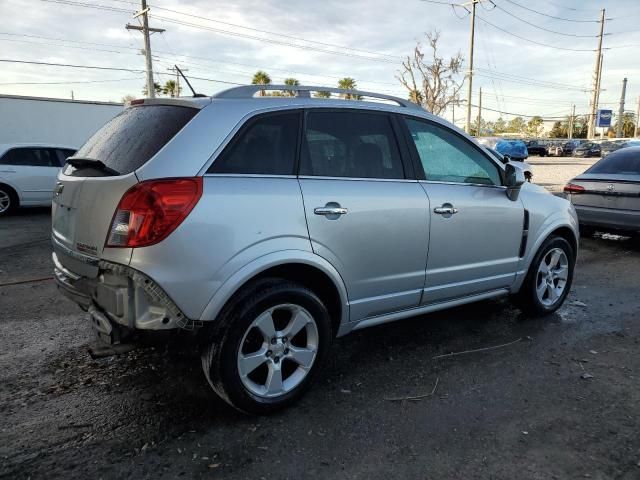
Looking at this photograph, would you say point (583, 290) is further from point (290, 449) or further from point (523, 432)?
point (290, 449)

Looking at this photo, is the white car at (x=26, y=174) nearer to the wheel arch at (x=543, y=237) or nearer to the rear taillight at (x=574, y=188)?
the wheel arch at (x=543, y=237)

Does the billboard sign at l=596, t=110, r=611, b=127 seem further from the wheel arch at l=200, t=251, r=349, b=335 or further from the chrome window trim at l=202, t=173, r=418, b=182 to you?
the wheel arch at l=200, t=251, r=349, b=335

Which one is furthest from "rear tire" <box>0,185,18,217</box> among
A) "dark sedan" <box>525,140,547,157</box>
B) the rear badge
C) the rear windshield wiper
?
"dark sedan" <box>525,140,547,157</box>

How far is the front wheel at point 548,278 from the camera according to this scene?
15.1ft

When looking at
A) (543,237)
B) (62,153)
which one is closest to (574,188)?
(543,237)

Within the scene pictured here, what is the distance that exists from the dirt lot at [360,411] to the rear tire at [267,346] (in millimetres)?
152

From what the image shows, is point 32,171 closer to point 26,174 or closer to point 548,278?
point 26,174

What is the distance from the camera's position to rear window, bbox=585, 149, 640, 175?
25.5ft

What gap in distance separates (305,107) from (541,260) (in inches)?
105

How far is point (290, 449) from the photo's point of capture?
269cm

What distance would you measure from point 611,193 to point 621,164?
707 mm

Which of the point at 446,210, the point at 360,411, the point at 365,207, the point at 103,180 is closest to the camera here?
the point at 103,180

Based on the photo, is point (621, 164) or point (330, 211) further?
point (621, 164)

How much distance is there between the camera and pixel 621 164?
26.3ft
